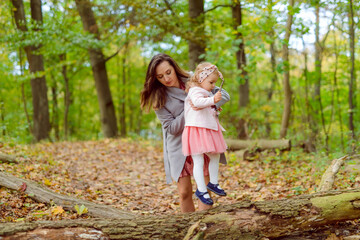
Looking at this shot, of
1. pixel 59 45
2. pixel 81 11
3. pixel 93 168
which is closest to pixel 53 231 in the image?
pixel 93 168

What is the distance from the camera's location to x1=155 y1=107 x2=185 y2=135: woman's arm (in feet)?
11.5

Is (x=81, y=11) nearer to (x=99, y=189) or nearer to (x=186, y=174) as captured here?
(x=99, y=189)

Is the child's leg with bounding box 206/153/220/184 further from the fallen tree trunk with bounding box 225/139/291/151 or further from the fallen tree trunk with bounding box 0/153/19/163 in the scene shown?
the fallen tree trunk with bounding box 225/139/291/151

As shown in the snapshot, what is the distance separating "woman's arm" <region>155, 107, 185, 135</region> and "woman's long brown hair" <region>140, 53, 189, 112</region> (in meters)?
0.09

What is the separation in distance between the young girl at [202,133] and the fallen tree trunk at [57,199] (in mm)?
1461

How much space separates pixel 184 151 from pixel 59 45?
9.52m

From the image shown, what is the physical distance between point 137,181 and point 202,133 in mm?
4058

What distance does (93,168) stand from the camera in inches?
308

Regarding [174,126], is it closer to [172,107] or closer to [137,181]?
[172,107]

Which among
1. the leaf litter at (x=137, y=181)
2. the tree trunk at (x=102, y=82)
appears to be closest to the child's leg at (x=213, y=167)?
the leaf litter at (x=137, y=181)

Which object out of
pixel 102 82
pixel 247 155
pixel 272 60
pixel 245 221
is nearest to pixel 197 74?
pixel 245 221

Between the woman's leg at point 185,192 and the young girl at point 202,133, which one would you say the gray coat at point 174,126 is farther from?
the young girl at point 202,133

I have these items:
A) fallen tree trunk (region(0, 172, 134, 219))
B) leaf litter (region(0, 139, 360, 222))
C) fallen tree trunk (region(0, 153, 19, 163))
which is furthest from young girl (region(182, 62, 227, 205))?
fallen tree trunk (region(0, 153, 19, 163))

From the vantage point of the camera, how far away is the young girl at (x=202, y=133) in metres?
3.13
